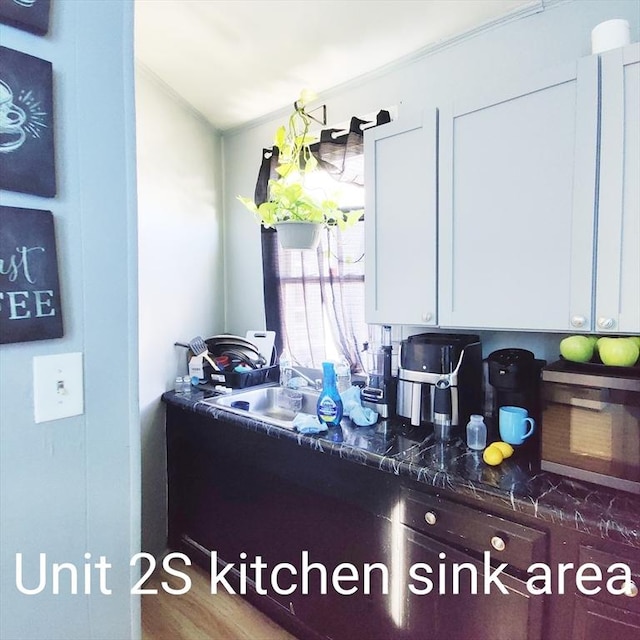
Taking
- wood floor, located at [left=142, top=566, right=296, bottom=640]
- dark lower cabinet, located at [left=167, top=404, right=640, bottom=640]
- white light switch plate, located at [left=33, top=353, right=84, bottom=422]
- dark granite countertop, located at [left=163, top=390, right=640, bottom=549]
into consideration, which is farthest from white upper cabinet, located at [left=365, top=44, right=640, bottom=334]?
wood floor, located at [left=142, top=566, right=296, bottom=640]

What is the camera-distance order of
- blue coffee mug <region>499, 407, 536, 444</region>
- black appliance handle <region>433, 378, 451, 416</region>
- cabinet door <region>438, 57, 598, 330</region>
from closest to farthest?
cabinet door <region>438, 57, 598, 330</region> → blue coffee mug <region>499, 407, 536, 444</region> → black appliance handle <region>433, 378, 451, 416</region>

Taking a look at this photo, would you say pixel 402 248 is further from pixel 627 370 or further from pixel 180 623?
pixel 180 623

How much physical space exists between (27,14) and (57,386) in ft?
2.01

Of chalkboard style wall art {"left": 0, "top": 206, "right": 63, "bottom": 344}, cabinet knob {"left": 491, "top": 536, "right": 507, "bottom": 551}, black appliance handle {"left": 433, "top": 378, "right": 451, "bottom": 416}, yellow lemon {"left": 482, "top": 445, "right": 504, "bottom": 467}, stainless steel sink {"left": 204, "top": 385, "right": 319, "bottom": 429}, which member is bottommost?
cabinet knob {"left": 491, "top": 536, "right": 507, "bottom": 551}

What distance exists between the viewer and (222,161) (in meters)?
2.81

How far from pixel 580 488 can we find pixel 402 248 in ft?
3.13

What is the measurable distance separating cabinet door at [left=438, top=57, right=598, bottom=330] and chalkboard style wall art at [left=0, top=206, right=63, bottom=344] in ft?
3.95

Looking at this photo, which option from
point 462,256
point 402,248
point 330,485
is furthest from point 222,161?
point 330,485

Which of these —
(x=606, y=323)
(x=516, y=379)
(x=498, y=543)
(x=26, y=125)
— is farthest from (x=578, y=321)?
(x=26, y=125)

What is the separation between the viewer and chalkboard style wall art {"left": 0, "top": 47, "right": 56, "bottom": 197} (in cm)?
69

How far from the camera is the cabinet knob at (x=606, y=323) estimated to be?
1208 millimetres

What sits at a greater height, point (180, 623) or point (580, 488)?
point (580, 488)

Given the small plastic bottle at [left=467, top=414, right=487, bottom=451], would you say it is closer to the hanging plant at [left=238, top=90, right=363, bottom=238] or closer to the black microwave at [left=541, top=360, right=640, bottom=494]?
the black microwave at [left=541, top=360, right=640, bottom=494]

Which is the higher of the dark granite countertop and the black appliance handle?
the black appliance handle
